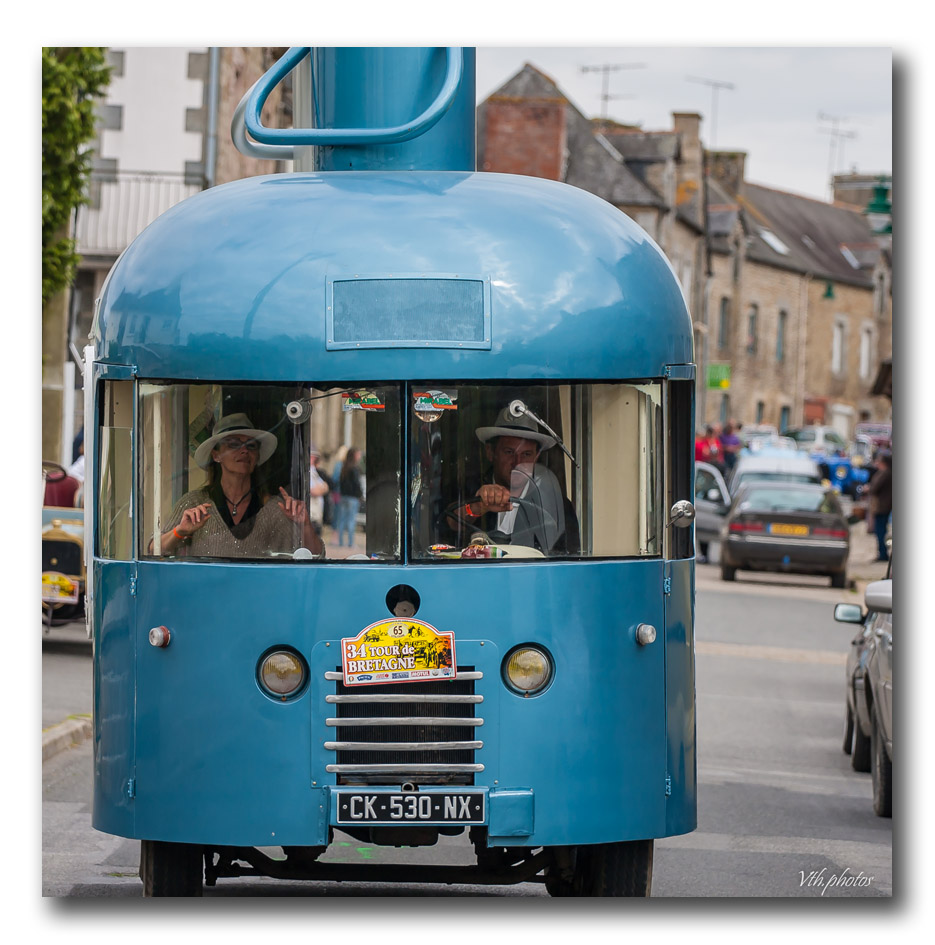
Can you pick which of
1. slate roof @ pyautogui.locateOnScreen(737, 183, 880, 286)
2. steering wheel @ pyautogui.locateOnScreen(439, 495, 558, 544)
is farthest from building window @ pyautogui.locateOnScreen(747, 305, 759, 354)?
steering wheel @ pyautogui.locateOnScreen(439, 495, 558, 544)

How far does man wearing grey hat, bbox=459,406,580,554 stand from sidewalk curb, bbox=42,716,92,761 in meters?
4.92

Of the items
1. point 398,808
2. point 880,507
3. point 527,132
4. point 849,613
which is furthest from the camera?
point 527,132

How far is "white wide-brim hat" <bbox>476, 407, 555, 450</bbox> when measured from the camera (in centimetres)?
571

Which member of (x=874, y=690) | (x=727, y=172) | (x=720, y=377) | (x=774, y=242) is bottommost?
(x=874, y=690)

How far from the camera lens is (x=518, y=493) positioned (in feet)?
19.0

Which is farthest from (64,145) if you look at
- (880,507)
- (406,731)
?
(880,507)

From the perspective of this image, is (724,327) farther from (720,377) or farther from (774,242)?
(720,377)

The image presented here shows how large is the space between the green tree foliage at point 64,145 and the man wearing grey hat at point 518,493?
5.69m

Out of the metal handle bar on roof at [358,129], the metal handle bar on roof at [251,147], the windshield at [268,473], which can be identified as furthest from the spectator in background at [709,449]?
the windshield at [268,473]

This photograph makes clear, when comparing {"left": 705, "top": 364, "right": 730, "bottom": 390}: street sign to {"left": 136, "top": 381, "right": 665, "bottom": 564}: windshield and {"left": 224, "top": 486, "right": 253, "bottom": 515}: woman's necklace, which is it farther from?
{"left": 224, "top": 486, "right": 253, "bottom": 515}: woman's necklace

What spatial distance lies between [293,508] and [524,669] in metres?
0.87

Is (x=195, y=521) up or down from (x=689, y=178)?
down
